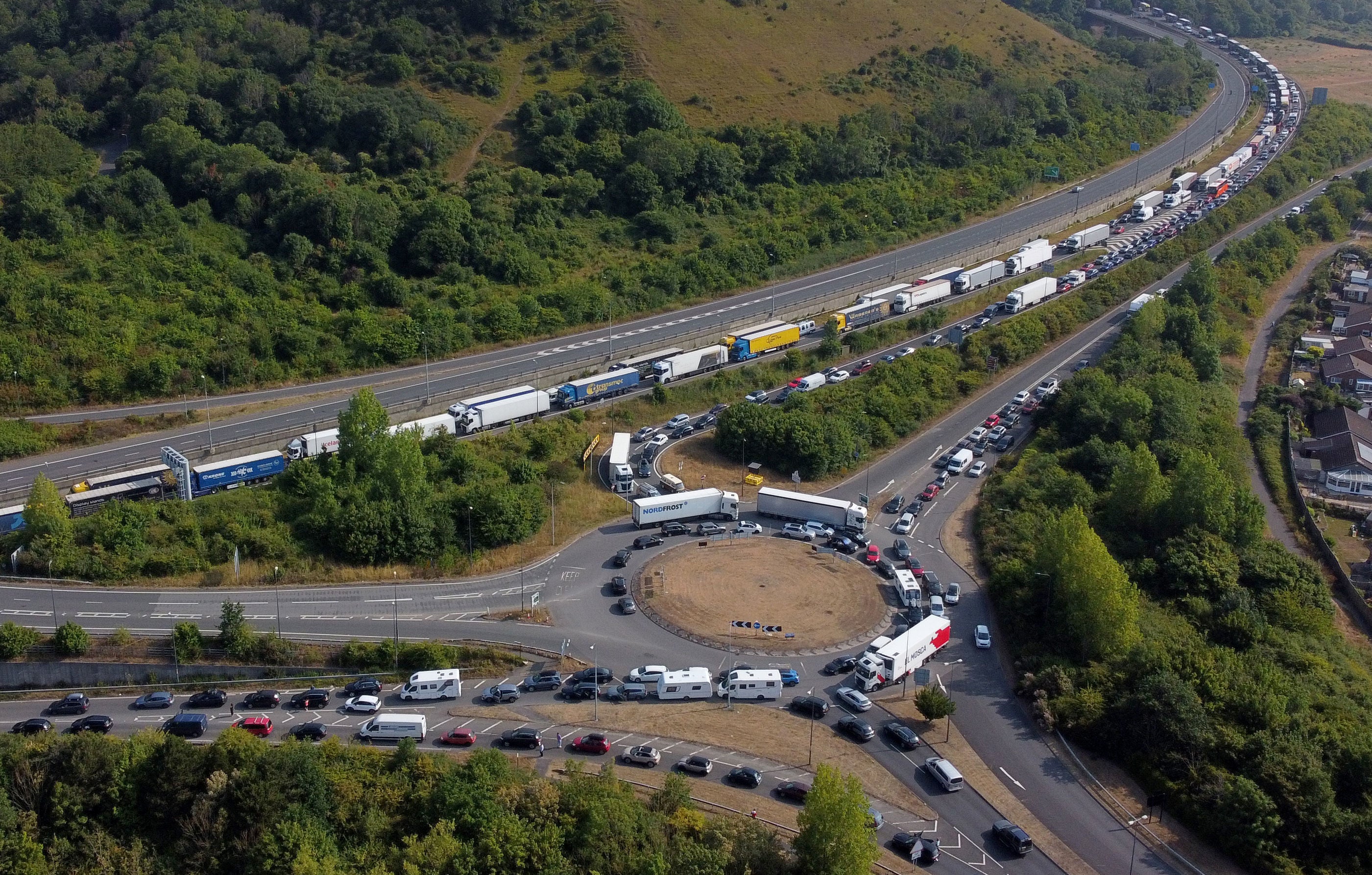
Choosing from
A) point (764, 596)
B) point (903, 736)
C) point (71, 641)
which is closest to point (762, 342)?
point (764, 596)

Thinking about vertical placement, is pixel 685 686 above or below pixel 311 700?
below

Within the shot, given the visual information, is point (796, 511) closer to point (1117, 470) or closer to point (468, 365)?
point (1117, 470)

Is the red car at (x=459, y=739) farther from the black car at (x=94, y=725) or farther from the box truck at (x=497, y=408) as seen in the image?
the box truck at (x=497, y=408)

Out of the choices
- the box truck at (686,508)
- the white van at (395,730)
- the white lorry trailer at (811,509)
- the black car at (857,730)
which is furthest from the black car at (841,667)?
the white van at (395,730)

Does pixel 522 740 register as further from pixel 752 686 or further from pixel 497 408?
pixel 497 408

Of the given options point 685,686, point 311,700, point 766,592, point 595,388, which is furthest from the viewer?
point 595,388

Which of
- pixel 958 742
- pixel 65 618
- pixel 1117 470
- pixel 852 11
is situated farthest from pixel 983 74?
pixel 65 618
